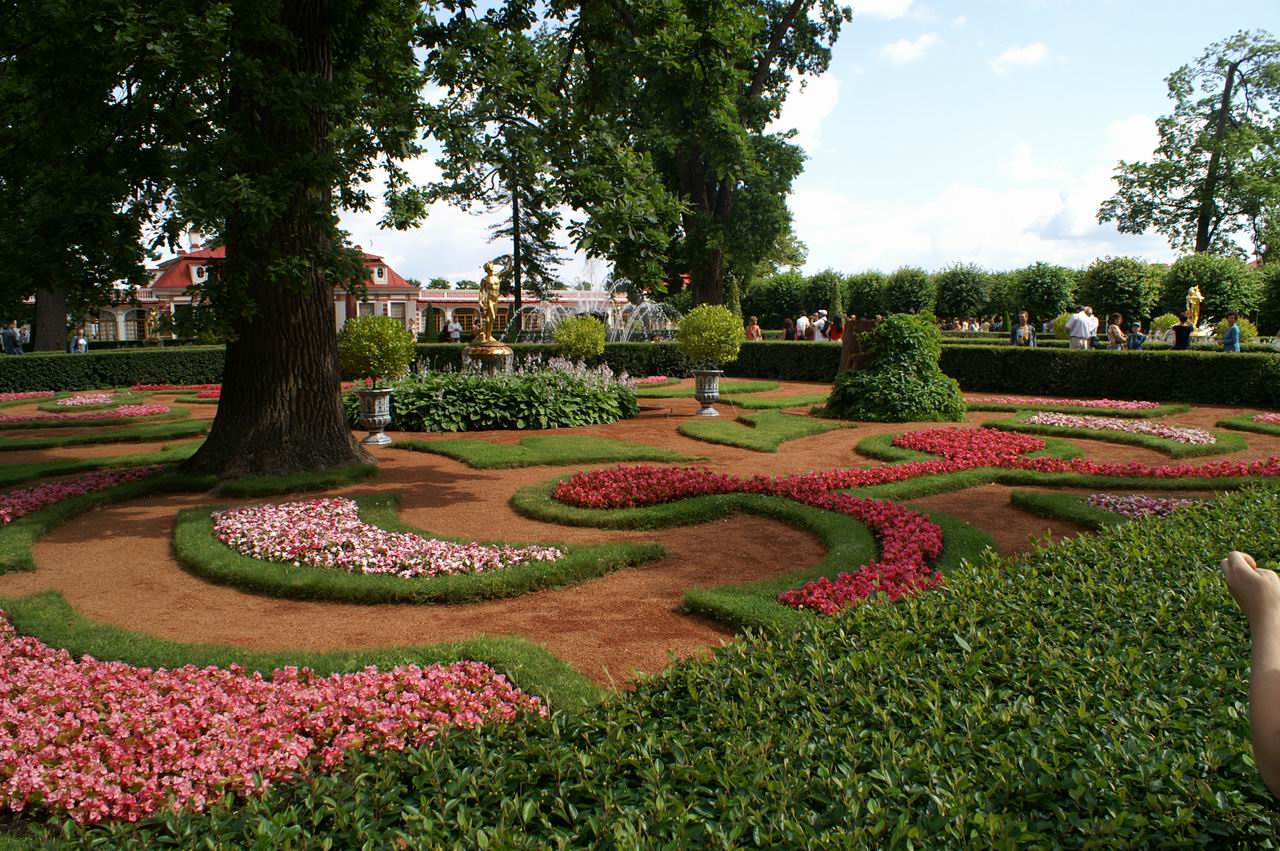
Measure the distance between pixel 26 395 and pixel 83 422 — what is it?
6100mm

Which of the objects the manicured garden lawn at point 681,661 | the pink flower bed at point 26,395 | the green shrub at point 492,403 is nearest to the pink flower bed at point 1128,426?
the manicured garden lawn at point 681,661

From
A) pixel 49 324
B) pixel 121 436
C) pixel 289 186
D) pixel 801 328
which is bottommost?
pixel 121 436

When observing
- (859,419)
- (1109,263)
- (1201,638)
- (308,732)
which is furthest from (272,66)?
(1109,263)

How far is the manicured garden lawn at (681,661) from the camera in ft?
6.30

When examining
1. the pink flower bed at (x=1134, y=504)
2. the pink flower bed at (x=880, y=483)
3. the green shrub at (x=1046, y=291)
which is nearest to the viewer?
the pink flower bed at (x=880, y=483)

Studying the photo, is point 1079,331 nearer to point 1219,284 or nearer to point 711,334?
point 711,334

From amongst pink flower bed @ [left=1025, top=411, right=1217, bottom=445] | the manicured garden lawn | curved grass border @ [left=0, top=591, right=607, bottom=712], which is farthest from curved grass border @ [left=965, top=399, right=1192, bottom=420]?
curved grass border @ [left=0, top=591, right=607, bottom=712]

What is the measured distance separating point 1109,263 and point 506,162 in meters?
28.2

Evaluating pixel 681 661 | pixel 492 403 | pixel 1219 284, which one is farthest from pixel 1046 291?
pixel 681 661

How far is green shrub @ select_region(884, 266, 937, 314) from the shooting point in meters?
40.5

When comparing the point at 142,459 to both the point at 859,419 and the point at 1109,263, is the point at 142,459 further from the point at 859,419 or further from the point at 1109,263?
the point at 1109,263

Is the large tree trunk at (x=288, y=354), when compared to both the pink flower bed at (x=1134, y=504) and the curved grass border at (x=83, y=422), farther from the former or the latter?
the pink flower bed at (x=1134, y=504)

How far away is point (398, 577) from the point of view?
5621 millimetres

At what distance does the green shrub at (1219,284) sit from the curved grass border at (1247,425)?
20.6 metres
